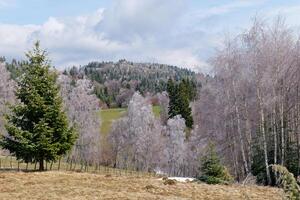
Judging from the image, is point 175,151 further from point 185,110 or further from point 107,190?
point 107,190

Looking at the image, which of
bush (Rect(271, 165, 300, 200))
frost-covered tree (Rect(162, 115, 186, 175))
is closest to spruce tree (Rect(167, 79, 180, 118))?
frost-covered tree (Rect(162, 115, 186, 175))

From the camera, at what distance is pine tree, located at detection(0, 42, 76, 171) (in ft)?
82.4

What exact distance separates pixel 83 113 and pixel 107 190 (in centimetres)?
3900

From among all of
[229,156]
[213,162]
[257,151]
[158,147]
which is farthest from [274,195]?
[158,147]

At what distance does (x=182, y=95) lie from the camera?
85.1m

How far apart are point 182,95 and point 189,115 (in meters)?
4.01

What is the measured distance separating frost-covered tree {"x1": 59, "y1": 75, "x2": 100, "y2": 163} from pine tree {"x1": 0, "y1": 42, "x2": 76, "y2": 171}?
2663 cm

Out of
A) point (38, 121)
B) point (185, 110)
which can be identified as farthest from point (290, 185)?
point (185, 110)

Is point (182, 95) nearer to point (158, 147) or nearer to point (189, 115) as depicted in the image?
point (189, 115)

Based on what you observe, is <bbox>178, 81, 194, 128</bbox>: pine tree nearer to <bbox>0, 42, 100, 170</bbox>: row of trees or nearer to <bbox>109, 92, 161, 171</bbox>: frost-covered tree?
<bbox>109, 92, 161, 171</bbox>: frost-covered tree

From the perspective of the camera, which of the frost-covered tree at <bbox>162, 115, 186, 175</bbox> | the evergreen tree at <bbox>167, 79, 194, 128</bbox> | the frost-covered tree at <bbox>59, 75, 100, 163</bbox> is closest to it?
the frost-covered tree at <bbox>59, 75, 100, 163</bbox>

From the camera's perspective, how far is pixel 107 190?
674 inches

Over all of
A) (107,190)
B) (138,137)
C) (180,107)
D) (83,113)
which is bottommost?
(107,190)

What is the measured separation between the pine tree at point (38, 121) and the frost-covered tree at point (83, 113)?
26632mm
